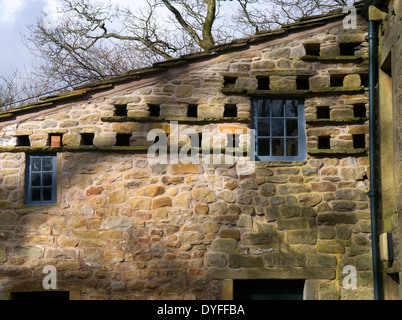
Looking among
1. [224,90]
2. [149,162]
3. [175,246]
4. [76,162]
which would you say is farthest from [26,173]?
[224,90]

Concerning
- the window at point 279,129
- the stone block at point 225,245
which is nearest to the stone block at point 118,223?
the stone block at point 225,245

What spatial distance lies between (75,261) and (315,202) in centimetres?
339

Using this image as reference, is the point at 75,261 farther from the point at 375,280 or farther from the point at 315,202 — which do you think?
the point at 375,280

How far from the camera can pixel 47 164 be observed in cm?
765

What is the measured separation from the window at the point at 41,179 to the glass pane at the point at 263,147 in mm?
2920

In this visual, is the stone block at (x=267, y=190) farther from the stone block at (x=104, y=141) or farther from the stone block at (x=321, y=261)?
the stone block at (x=104, y=141)

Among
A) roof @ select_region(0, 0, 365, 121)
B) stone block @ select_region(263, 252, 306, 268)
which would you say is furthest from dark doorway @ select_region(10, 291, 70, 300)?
stone block @ select_region(263, 252, 306, 268)

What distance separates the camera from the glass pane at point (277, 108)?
7.83 metres

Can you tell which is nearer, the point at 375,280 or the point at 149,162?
the point at 375,280

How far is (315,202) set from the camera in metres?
7.43

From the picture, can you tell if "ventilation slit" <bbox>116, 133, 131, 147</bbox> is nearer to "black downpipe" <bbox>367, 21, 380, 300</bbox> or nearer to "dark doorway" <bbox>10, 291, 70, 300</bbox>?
"dark doorway" <bbox>10, 291, 70, 300</bbox>

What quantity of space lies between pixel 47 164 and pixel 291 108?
142 inches

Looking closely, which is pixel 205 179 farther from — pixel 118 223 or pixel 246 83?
pixel 246 83

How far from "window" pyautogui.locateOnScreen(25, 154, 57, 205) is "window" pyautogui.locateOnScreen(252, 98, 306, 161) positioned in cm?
292
